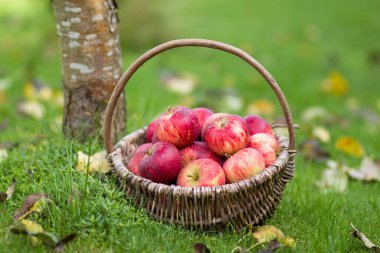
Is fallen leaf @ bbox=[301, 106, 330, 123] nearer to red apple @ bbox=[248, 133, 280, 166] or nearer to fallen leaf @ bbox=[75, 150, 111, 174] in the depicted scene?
red apple @ bbox=[248, 133, 280, 166]

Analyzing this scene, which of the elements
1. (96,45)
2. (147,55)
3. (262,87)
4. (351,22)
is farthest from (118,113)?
(351,22)

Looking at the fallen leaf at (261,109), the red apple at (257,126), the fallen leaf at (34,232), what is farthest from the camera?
the fallen leaf at (261,109)

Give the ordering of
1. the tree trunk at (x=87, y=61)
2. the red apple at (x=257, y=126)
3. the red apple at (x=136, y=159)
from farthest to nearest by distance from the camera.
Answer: the tree trunk at (x=87, y=61)
the red apple at (x=257, y=126)
the red apple at (x=136, y=159)

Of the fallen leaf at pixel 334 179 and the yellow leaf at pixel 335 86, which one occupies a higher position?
the fallen leaf at pixel 334 179

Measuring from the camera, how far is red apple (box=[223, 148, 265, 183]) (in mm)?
2568

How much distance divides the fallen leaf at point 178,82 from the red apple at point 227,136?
2.80 metres

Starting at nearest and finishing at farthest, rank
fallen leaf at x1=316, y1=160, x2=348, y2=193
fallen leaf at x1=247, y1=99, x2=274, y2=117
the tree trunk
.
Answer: the tree trunk
fallen leaf at x1=316, y1=160, x2=348, y2=193
fallen leaf at x1=247, y1=99, x2=274, y2=117

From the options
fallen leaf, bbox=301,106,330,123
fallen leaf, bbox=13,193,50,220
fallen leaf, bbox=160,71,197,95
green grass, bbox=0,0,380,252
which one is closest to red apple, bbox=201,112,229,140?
green grass, bbox=0,0,380,252

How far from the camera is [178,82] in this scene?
5633mm

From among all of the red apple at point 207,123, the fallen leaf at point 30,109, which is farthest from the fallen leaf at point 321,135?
the fallen leaf at point 30,109

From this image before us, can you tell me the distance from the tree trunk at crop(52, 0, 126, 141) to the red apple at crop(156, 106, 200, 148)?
0.65 metres

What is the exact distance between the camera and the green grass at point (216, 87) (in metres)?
2.46

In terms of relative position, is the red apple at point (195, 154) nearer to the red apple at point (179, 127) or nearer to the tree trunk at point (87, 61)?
the red apple at point (179, 127)

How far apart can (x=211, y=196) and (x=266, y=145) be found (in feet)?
1.60
